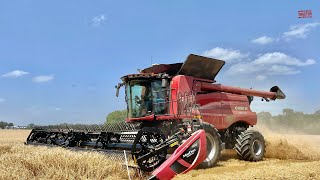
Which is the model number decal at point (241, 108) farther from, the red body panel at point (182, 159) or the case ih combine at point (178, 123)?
the red body panel at point (182, 159)


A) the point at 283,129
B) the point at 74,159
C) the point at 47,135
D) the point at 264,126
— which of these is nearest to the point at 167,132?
the point at 74,159

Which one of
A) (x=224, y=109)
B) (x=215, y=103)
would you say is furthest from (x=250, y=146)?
(x=215, y=103)

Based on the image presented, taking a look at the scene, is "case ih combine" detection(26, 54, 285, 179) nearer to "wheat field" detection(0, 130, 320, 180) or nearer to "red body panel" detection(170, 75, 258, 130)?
"red body panel" detection(170, 75, 258, 130)

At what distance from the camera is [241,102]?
37.2ft

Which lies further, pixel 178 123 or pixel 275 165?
pixel 178 123

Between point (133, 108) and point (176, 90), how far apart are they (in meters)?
1.27

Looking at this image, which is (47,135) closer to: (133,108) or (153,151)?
(133,108)

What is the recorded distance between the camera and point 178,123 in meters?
8.56

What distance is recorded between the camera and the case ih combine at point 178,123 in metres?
6.86

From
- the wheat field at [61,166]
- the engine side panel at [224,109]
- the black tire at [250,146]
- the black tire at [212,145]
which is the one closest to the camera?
the wheat field at [61,166]

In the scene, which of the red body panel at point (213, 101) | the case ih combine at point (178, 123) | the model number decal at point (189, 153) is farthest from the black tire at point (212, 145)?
the model number decal at point (189, 153)

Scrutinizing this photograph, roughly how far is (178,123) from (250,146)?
2285mm

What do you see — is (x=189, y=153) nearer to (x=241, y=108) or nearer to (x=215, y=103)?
(x=215, y=103)

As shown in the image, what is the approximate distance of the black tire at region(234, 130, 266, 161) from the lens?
9.48 m
